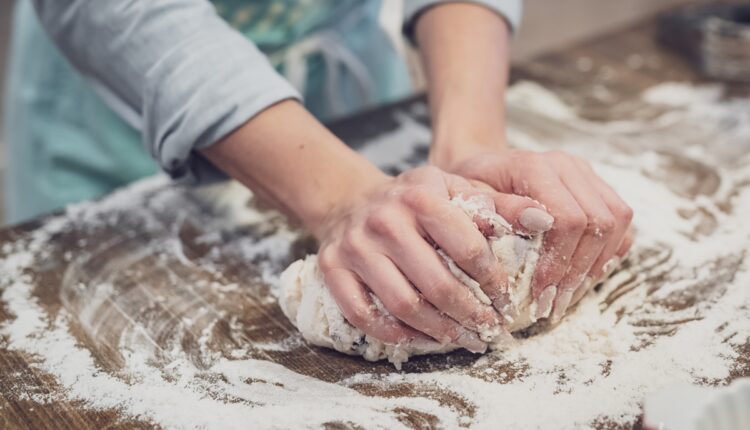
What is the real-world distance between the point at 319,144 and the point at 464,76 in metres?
0.24

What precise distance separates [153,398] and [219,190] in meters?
0.39

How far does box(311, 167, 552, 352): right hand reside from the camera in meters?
0.66

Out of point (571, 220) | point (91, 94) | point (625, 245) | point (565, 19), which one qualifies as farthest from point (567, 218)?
point (565, 19)

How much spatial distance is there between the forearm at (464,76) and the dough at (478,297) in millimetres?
183

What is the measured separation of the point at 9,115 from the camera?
117 centimetres

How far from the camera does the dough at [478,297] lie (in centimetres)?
69

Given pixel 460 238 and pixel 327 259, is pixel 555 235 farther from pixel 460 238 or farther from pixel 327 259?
pixel 327 259

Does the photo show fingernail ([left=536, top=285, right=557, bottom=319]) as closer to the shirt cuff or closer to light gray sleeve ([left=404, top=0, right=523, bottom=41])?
the shirt cuff

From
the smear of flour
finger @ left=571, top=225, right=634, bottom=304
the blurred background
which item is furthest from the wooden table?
the blurred background

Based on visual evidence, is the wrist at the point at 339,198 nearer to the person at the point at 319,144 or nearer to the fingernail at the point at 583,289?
the person at the point at 319,144

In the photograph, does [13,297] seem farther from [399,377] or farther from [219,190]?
[399,377]

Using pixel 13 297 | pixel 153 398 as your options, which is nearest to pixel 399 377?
pixel 153 398

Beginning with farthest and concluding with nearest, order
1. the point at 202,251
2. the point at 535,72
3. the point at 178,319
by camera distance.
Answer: the point at 535,72, the point at 202,251, the point at 178,319

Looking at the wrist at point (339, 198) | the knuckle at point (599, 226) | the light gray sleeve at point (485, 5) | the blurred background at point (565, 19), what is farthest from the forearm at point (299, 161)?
the blurred background at point (565, 19)
